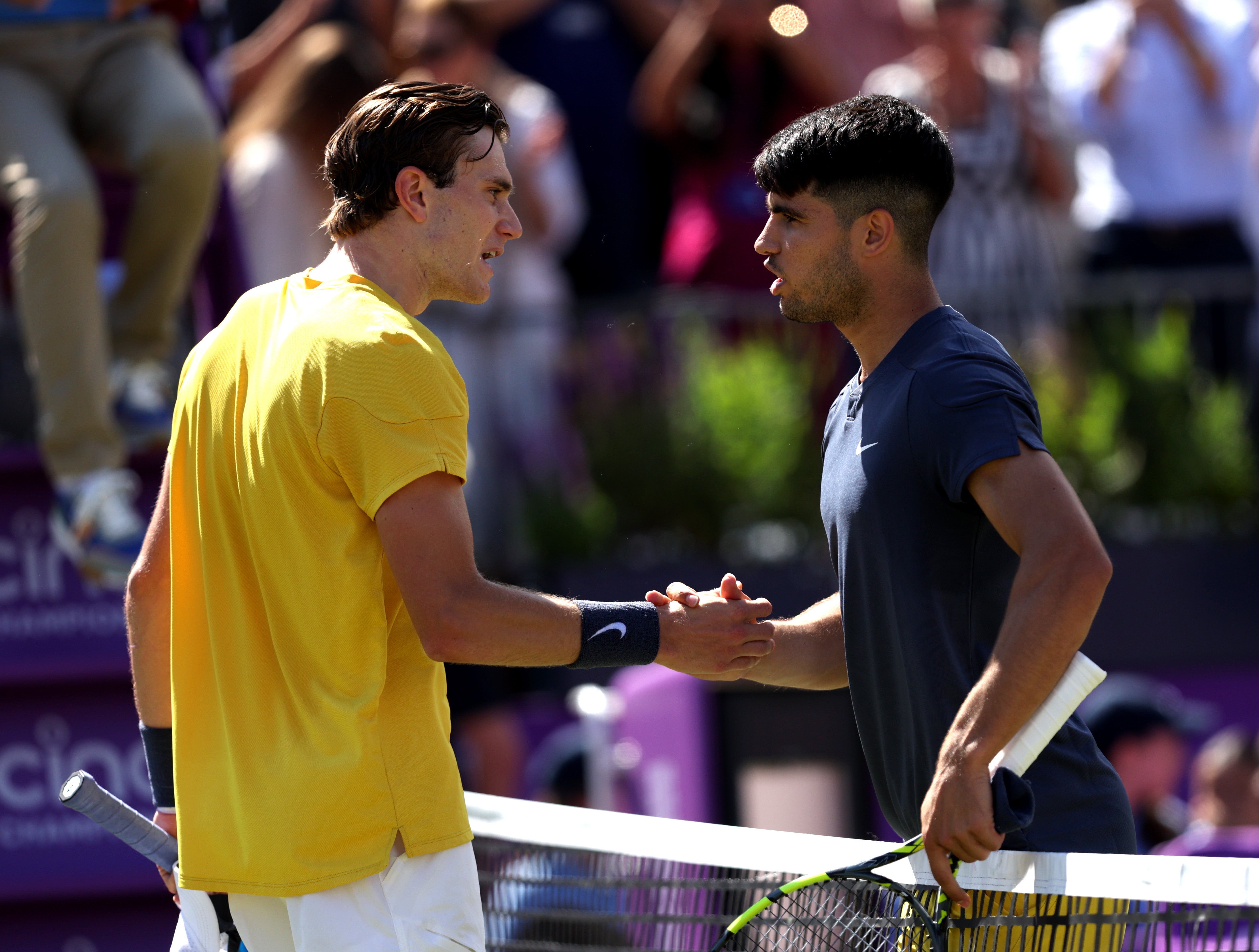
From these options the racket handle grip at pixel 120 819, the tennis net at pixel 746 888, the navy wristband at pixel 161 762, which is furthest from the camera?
the navy wristband at pixel 161 762

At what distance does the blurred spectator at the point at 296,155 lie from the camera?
19.9 ft

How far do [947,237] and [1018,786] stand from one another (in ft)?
17.7

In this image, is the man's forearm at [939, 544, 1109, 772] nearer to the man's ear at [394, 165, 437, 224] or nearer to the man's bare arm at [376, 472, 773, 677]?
the man's bare arm at [376, 472, 773, 677]

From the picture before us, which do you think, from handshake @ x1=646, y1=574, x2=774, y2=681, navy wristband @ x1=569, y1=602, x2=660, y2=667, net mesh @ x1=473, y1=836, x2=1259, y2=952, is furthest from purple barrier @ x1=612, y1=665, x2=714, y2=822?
navy wristband @ x1=569, y1=602, x2=660, y2=667

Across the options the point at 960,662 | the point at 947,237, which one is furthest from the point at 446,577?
the point at 947,237

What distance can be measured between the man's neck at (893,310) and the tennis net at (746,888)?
2.82 ft

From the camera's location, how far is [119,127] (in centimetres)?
498

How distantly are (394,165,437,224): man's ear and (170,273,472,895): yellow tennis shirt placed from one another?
0.15 metres

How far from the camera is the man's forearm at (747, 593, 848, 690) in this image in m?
3.04

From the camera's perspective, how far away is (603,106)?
7758 millimetres

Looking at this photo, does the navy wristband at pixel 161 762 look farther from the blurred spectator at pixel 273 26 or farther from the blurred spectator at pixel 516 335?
the blurred spectator at pixel 273 26

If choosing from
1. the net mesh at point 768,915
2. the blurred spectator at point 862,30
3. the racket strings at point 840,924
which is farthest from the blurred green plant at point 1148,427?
the racket strings at point 840,924

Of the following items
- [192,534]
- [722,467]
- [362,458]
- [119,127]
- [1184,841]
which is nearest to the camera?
[362,458]

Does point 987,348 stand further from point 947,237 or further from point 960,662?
point 947,237
